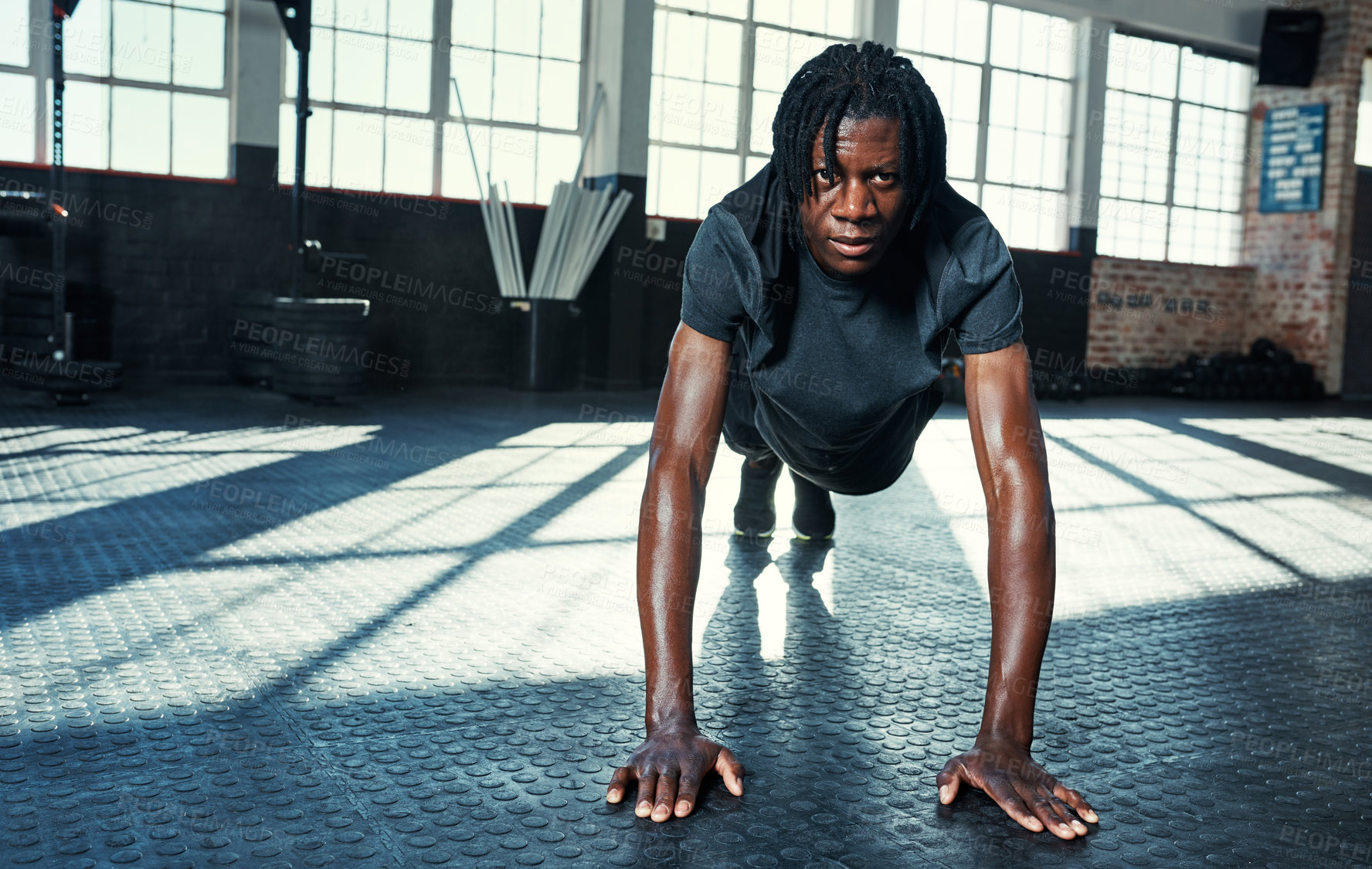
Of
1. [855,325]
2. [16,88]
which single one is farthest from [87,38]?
[855,325]

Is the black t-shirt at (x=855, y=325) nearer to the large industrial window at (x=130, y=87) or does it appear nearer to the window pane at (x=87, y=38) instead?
the large industrial window at (x=130, y=87)

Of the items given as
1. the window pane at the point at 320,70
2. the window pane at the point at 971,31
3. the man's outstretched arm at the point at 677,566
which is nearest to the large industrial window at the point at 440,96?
the window pane at the point at 320,70

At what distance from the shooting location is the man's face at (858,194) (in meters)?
1.26

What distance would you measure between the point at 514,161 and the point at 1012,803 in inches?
283

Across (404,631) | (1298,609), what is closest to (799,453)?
(404,631)

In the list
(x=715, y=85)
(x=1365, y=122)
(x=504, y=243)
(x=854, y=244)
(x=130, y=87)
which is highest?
(x=1365, y=122)

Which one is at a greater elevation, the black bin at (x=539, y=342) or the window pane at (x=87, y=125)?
the window pane at (x=87, y=125)

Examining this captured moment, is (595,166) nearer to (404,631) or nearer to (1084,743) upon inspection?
(404,631)

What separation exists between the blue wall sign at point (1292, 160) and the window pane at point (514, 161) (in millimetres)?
7586

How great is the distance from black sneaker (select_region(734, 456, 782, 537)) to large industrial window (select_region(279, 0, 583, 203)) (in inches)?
211

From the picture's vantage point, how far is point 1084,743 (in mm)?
1590

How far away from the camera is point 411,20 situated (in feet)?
24.3

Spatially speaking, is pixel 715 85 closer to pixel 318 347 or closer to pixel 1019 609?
pixel 318 347

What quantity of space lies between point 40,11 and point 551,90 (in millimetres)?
3220
